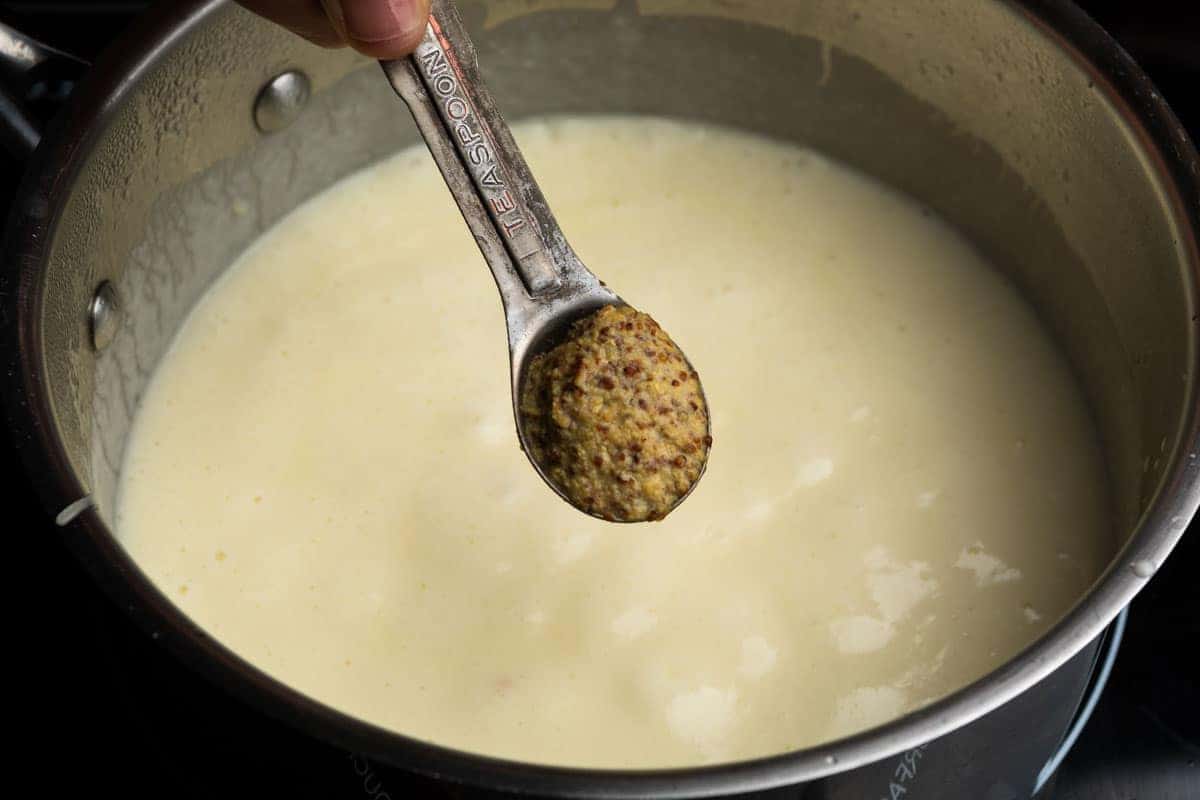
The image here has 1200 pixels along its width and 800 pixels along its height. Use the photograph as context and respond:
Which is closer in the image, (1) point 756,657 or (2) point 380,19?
(2) point 380,19

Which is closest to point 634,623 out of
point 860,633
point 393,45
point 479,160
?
point 860,633

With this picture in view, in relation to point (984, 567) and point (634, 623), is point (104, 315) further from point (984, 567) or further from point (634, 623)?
point (984, 567)

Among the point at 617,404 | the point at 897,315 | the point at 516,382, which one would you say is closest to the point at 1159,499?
the point at 617,404

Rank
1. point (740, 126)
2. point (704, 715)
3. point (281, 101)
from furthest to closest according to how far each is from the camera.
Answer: point (740, 126) < point (281, 101) < point (704, 715)

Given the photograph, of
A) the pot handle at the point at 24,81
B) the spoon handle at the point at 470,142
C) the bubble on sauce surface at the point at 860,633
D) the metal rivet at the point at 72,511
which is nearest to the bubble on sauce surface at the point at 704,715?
the bubble on sauce surface at the point at 860,633

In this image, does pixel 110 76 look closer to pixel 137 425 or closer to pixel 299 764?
pixel 137 425

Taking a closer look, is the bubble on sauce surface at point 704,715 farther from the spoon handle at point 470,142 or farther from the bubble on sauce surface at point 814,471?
the spoon handle at point 470,142
